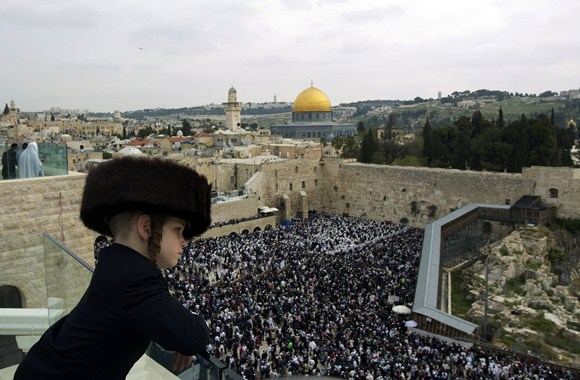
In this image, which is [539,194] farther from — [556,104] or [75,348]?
[556,104]

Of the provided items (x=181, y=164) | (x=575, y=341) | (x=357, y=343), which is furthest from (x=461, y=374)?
(x=181, y=164)

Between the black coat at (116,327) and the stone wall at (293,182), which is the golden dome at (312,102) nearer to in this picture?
the stone wall at (293,182)

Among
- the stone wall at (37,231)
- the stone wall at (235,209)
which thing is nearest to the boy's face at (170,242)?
the stone wall at (37,231)

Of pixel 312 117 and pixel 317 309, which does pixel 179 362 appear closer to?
pixel 317 309

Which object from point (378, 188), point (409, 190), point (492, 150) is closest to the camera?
point (409, 190)

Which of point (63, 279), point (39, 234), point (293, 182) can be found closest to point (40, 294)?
point (39, 234)
